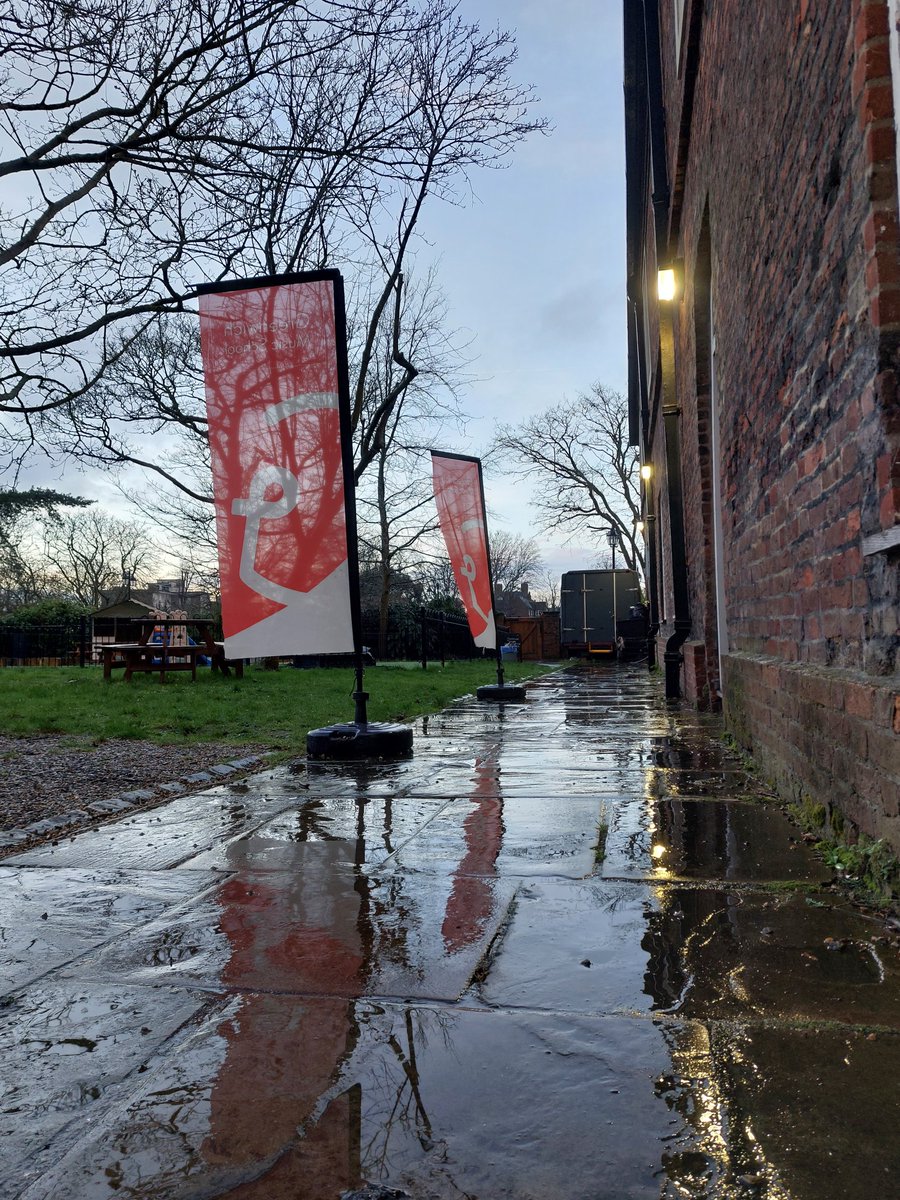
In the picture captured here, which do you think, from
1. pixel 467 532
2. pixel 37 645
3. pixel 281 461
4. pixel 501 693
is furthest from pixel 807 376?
pixel 37 645

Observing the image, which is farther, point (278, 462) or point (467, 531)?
point (467, 531)

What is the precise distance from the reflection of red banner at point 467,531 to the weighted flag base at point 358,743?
3712mm

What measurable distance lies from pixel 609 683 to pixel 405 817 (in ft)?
32.6

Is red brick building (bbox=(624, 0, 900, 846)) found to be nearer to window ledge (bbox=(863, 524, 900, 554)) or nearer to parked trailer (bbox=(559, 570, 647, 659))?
window ledge (bbox=(863, 524, 900, 554))

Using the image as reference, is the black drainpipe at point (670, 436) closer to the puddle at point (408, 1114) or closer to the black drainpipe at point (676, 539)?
the black drainpipe at point (676, 539)

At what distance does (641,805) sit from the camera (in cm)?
364

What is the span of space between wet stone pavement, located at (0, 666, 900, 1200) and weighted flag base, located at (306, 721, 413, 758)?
1876 mm

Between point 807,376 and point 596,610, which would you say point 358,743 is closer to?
point 807,376

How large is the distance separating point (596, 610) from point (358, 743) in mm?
20476

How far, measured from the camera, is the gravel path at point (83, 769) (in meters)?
4.10

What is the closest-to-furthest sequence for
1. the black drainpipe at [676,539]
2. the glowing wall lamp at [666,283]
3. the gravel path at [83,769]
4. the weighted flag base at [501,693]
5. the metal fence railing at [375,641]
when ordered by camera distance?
the gravel path at [83,769] → the glowing wall lamp at [666,283] → the black drainpipe at [676,539] → the weighted flag base at [501,693] → the metal fence railing at [375,641]

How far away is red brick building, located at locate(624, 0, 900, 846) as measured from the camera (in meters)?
2.22

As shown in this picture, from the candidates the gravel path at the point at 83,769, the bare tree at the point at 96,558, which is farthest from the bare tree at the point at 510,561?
the gravel path at the point at 83,769

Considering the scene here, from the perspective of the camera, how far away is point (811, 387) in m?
3.03
